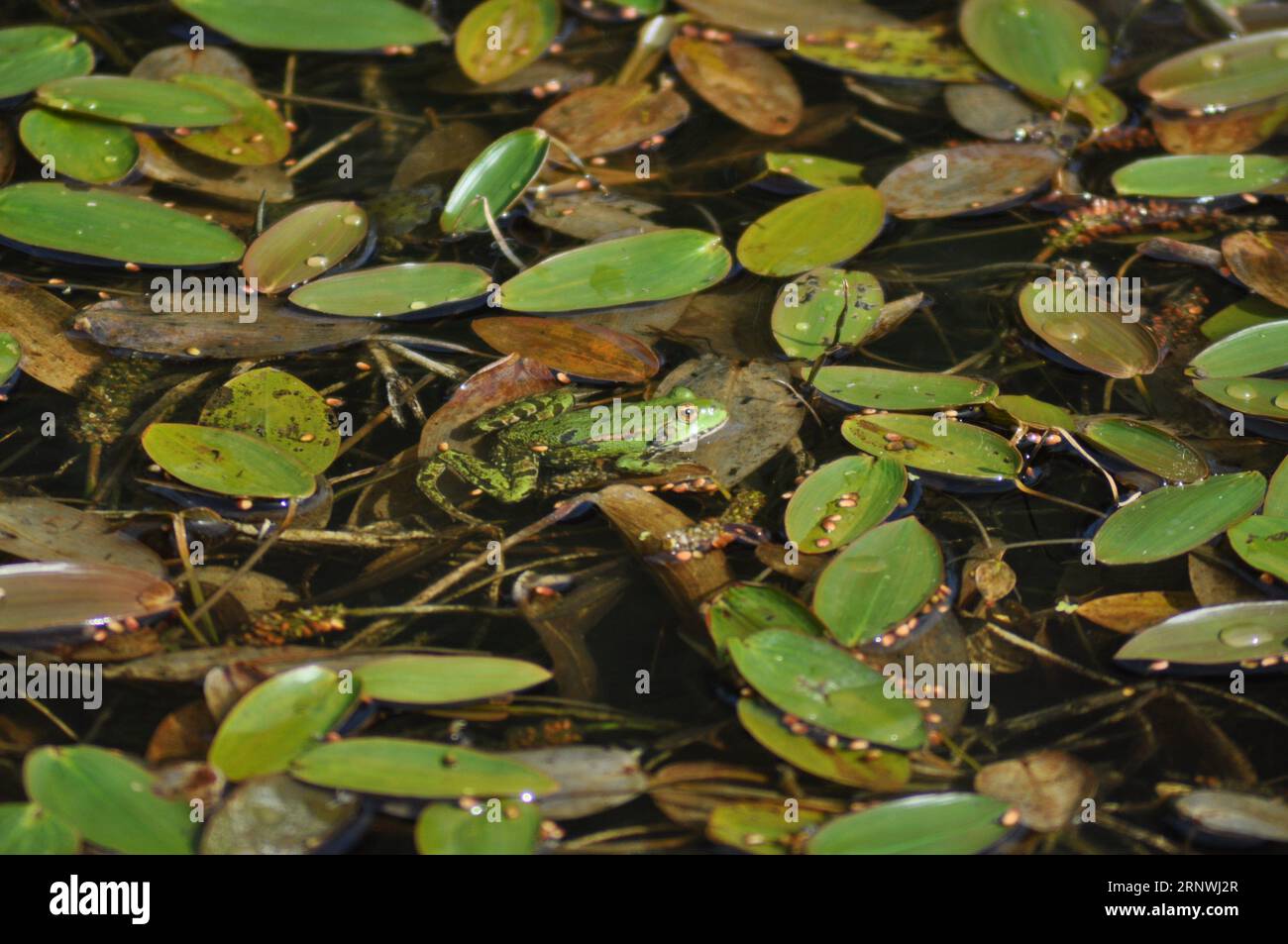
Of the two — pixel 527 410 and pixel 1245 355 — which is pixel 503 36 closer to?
pixel 527 410

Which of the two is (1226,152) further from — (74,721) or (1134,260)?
(74,721)

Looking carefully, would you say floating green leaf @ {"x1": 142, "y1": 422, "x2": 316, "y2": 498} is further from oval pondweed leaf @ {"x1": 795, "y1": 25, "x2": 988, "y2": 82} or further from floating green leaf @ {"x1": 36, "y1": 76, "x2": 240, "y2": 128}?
oval pondweed leaf @ {"x1": 795, "y1": 25, "x2": 988, "y2": 82}

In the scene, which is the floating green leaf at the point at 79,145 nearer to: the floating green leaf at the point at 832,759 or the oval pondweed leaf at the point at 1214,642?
the floating green leaf at the point at 832,759

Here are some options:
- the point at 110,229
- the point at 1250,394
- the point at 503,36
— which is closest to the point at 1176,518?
the point at 1250,394

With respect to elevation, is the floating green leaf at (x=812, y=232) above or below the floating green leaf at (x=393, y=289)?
above

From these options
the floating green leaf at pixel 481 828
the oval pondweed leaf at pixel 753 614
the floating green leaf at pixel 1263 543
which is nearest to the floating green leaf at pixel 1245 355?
the floating green leaf at pixel 1263 543
